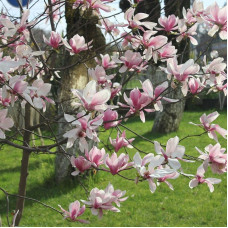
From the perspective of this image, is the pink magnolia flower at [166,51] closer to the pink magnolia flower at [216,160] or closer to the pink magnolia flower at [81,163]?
the pink magnolia flower at [216,160]

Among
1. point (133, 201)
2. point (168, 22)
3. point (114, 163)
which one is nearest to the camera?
point (114, 163)

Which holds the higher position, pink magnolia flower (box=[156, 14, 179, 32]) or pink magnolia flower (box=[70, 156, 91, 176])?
pink magnolia flower (box=[156, 14, 179, 32])

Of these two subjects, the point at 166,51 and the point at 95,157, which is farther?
the point at 166,51

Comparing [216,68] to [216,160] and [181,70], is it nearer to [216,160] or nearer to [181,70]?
[181,70]

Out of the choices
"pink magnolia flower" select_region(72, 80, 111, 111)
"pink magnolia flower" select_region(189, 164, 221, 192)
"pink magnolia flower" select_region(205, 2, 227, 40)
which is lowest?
"pink magnolia flower" select_region(189, 164, 221, 192)

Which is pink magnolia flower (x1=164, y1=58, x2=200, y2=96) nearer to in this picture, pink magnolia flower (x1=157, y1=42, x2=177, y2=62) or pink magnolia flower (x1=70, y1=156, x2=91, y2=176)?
pink magnolia flower (x1=157, y1=42, x2=177, y2=62)

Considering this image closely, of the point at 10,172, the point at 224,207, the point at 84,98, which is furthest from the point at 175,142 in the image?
the point at 10,172

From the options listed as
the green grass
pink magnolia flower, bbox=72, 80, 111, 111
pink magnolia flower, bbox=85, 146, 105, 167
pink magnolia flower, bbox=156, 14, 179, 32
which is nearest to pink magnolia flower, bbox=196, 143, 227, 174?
pink magnolia flower, bbox=85, 146, 105, 167

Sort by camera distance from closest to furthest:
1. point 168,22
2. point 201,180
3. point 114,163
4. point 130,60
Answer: point 114,163 → point 201,180 → point 130,60 → point 168,22

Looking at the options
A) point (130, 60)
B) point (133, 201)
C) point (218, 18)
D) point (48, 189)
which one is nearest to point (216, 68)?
point (218, 18)

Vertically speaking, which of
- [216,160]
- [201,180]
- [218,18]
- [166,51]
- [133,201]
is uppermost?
[218,18]

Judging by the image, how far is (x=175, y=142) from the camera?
4.08 ft

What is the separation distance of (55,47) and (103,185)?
8.99ft

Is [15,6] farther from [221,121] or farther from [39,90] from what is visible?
[221,121]
